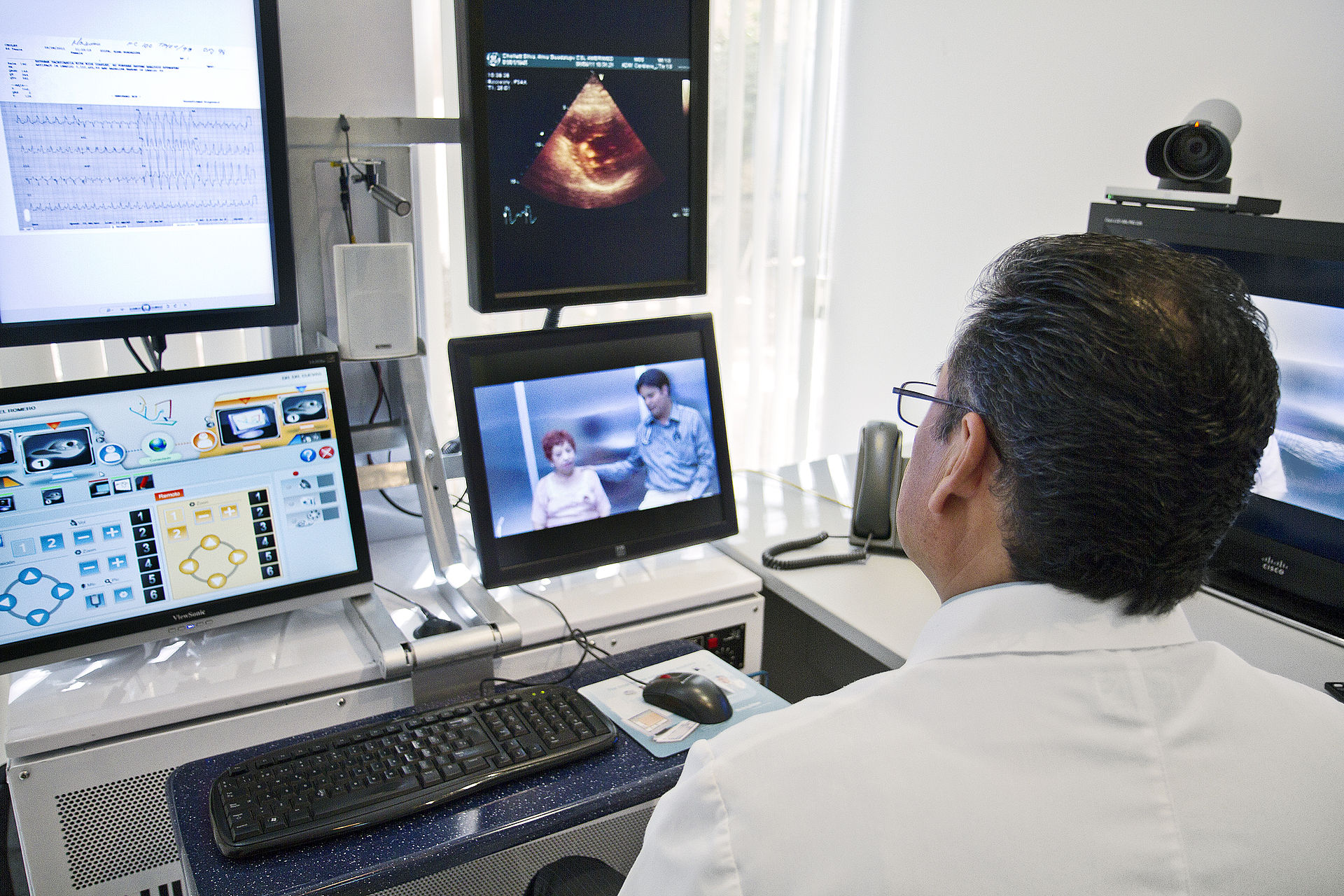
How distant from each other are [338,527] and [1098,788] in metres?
1.10

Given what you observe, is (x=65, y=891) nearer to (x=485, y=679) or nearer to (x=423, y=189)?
(x=485, y=679)

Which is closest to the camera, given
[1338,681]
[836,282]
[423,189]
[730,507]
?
[1338,681]

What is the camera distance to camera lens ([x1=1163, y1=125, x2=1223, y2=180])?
5.58ft

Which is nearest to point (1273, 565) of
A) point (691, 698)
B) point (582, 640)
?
point (691, 698)

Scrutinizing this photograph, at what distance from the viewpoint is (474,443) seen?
1.44 m

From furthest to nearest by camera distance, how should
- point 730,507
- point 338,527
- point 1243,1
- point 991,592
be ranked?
point 1243,1
point 730,507
point 338,527
point 991,592

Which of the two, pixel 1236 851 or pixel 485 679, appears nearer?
pixel 1236 851

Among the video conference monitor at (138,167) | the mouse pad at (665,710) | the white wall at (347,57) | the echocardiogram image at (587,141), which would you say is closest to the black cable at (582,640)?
the mouse pad at (665,710)

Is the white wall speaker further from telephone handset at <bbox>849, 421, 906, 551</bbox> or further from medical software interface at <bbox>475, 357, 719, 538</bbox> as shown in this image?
telephone handset at <bbox>849, 421, 906, 551</bbox>

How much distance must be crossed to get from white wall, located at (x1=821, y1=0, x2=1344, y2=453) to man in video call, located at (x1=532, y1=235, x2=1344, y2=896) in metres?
1.61

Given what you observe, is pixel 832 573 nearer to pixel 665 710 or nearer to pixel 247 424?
pixel 665 710

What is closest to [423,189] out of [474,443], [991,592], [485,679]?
[474,443]

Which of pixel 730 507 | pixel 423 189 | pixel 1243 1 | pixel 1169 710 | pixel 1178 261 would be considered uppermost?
pixel 1243 1

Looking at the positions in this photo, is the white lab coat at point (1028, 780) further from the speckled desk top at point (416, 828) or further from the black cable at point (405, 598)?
the black cable at point (405, 598)
